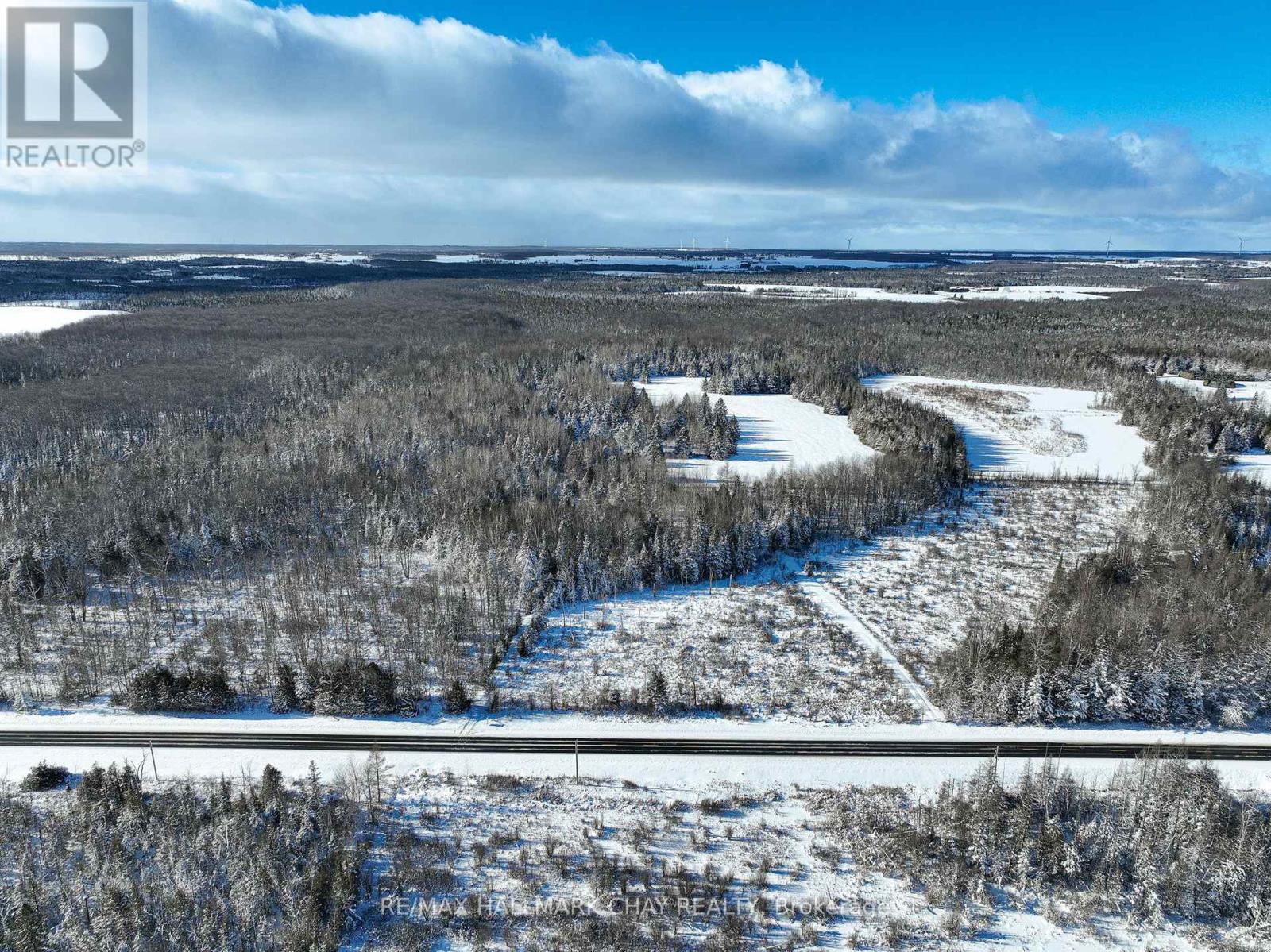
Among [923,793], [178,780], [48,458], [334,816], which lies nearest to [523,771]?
[334,816]

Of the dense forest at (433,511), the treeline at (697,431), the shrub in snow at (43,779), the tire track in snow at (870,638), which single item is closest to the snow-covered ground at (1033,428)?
the dense forest at (433,511)

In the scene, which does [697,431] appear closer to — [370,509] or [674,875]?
[370,509]

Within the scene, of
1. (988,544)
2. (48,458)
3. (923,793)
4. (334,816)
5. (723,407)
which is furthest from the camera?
(723,407)

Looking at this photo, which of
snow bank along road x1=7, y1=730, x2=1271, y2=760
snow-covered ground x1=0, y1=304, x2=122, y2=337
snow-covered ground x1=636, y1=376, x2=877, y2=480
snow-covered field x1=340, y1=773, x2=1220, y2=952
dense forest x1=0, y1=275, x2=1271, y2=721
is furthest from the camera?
snow-covered ground x1=0, y1=304, x2=122, y2=337

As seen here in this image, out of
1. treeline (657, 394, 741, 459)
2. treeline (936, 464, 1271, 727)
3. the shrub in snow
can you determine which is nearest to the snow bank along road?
treeline (936, 464, 1271, 727)

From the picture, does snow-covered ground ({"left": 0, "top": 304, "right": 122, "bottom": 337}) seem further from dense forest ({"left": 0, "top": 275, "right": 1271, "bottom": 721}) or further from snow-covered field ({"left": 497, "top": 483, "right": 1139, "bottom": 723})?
snow-covered field ({"left": 497, "top": 483, "right": 1139, "bottom": 723})

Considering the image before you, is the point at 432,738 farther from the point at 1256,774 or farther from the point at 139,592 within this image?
the point at 1256,774

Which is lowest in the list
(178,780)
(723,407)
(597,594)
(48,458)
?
(178,780)

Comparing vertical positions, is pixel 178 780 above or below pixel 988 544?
below
